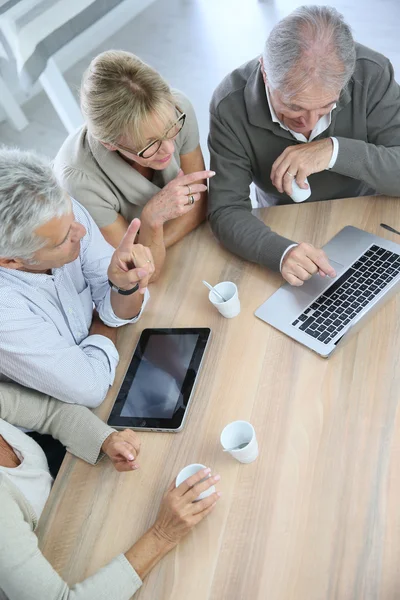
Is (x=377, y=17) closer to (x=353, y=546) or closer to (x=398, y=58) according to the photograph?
(x=398, y=58)

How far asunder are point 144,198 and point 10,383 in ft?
2.15

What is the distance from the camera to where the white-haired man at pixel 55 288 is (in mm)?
1240

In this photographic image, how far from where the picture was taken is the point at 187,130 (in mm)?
1715

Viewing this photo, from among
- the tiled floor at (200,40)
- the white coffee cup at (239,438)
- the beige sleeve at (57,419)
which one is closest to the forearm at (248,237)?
the white coffee cup at (239,438)

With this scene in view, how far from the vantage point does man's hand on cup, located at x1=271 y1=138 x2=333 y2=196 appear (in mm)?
1521

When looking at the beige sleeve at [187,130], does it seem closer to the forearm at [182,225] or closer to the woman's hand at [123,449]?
the forearm at [182,225]

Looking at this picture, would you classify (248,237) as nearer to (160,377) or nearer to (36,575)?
(160,377)

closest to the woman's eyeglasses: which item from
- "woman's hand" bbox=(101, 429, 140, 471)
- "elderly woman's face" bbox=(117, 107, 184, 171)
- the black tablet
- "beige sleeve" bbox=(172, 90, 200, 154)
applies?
"elderly woman's face" bbox=(117, 107, 184, 171)

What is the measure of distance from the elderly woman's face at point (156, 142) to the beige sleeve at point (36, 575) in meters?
0.89

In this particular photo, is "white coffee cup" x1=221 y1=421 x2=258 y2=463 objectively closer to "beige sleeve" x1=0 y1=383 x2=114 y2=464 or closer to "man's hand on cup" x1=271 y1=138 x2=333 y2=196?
"beige sleeve" x1=0 y1=383 x2=114 y2=464

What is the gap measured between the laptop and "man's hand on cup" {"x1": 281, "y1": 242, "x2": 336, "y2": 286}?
3 centimetres

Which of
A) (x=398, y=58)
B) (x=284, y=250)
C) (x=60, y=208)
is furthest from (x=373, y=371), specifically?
(x=398, y=58)

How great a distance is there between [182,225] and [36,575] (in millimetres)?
1003

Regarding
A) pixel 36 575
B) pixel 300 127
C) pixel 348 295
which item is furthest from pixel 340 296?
pixel 36 575
